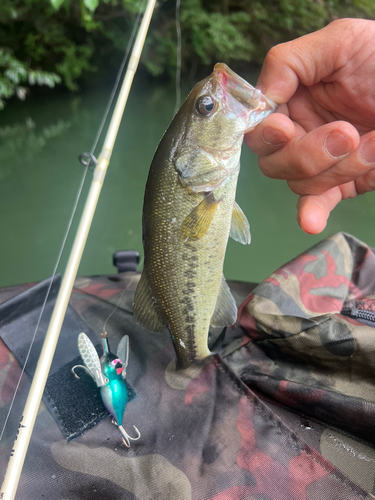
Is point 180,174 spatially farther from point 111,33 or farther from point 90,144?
point 111,33

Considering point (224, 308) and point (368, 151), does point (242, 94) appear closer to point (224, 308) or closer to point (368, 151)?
point (368, 151)

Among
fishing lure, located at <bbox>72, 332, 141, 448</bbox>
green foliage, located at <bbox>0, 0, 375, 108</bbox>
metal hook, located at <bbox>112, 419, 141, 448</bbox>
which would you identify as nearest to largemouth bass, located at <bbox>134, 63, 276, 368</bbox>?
fishing lure, located at <bbox>72, 332, 141, 448</bbox>

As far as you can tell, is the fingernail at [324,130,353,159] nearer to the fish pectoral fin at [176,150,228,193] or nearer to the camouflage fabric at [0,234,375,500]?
the fish pectoral fin at [176,150,228,193]

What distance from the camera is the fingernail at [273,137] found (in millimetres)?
1074

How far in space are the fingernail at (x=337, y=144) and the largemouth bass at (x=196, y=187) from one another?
20 centimetres

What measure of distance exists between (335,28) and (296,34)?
9.94 m

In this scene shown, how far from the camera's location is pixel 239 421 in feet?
3.34

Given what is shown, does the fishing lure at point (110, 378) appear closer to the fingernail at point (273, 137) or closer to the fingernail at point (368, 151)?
the fingernail at point (273, 137)

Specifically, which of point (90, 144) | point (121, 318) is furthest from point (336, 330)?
point (90, 144)

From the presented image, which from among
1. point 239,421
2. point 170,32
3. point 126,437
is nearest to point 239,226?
point 239,421

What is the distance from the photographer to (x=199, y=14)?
8750mm

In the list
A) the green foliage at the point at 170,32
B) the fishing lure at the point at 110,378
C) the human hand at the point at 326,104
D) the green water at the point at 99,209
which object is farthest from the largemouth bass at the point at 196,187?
the green foliage at the point at 170,32

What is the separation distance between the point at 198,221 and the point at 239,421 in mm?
616

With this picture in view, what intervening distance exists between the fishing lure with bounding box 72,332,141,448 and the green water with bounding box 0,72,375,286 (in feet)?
6.78
